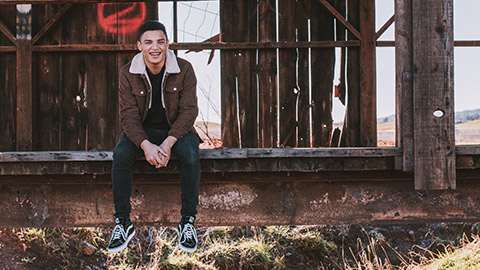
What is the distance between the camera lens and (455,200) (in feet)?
13.5

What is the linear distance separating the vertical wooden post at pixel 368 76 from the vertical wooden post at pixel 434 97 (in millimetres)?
2102

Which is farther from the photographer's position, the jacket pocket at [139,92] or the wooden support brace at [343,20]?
the wooden support brace at [343,20]

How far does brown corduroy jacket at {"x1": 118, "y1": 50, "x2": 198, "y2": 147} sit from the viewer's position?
370 cm

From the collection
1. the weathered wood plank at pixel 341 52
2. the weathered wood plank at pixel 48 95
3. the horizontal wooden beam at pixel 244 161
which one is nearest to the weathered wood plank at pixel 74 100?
the weathered wood plank at pixel 48 95

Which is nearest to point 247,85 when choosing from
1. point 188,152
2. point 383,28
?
point 383,28

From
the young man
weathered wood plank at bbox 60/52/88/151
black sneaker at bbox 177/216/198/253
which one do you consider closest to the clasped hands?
the young man

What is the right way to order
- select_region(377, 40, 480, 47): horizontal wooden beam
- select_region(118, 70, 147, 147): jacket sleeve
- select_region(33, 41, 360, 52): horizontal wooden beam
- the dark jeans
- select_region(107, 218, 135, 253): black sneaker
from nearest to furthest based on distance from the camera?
select_region(107, 218, 135, 253): black sneaker
the dark jeans
select_region(118, 70, 147, 147): jacket sleeve
select_region(33, 41, 360, 52): horizontal wooden beam
select_region(377, 40, 480, 47): horizontal wooden beam

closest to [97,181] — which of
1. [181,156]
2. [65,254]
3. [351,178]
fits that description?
[181,156]

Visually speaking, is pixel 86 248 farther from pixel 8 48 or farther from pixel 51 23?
pixel 51 23

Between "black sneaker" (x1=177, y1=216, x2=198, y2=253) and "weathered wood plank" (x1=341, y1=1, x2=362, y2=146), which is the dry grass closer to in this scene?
"weathered wood plank" (x1=341, y1=1, x2=362, y2=146)

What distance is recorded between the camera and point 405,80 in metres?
3.78

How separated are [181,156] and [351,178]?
60.8 inches

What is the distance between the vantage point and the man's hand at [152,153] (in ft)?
11.1

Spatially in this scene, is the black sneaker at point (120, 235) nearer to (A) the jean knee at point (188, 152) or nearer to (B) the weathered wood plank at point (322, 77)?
(A) the jean knee at point (188, 152)
